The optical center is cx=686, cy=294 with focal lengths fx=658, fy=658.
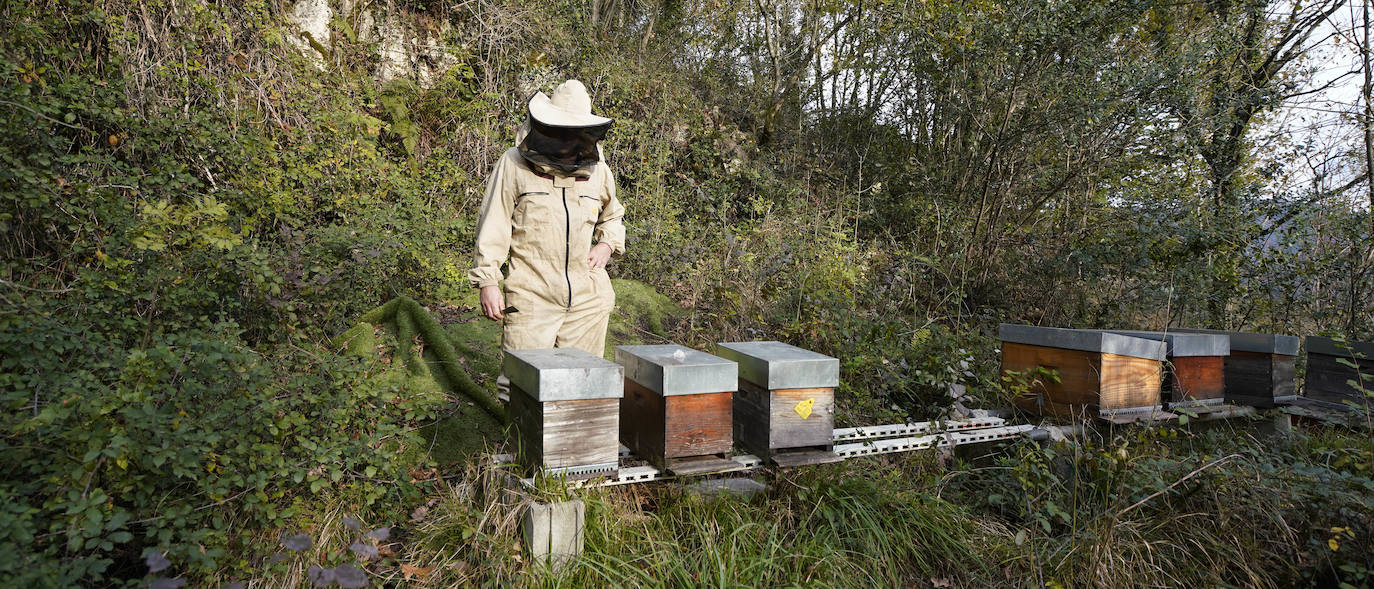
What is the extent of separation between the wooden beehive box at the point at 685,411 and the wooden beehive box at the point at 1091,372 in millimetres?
1870

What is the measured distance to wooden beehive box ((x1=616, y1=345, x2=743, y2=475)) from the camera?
244cm

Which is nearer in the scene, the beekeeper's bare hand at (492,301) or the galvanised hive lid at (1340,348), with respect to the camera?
the beekeeper's bare hand at (492,301)

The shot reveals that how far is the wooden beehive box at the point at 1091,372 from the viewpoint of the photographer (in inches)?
133

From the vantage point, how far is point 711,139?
9.84 meters

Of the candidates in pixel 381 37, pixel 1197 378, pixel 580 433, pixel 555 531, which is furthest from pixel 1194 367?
pixel 381 37

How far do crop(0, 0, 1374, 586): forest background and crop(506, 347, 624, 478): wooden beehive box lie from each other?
0.18m

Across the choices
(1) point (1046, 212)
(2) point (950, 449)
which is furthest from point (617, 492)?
(1) point (1046, 212)

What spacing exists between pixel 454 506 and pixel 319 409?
73 centimetres

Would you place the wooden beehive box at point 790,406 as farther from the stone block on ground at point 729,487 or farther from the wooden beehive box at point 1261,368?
the wooden beehive box at point 1261,368

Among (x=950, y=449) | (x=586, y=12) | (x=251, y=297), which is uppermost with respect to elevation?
(x=586, y=12)

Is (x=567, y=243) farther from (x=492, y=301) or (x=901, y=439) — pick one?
(x=901, y=439)

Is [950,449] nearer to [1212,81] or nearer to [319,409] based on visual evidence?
[319,409]

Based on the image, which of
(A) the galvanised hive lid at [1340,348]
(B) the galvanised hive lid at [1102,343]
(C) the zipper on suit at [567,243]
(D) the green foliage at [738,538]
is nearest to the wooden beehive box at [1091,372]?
(B) the galvanised hive lid at [1102,343]

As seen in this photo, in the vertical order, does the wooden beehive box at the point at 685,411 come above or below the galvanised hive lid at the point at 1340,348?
below
